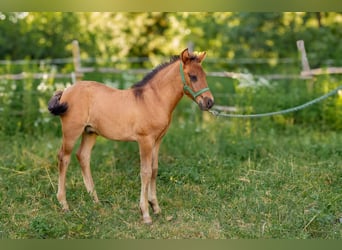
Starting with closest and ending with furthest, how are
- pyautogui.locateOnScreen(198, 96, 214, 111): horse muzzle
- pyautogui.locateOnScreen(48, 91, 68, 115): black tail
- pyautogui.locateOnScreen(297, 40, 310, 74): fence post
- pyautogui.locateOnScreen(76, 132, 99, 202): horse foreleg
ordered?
1. pyautogui.locateOnScreen(198, 96, 214, 111): horse muzzle
2. pyautogui.locateOnScreen(48, 91, 68, 115): black tail
3. pyautogui.locateOnScreen(76, 132, 99, 202): horse foreleg
4. pyautogui.locateOnScreen(297, 40, 310, 74): fence post

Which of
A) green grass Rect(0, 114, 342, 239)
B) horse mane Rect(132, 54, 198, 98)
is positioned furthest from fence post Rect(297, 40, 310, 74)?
horse mane Rect(132, 54, 198, 98)

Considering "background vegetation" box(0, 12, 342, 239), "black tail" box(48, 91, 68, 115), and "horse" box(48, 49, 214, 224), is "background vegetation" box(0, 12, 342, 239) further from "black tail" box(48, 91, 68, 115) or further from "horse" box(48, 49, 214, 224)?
"black tail" box(48, 91, 68, 115)

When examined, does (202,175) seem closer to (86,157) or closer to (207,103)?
(86,157)

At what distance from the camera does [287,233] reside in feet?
20.5

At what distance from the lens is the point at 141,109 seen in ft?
21.9

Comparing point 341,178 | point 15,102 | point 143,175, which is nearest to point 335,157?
point 341,178

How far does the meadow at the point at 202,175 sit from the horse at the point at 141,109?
0.43m

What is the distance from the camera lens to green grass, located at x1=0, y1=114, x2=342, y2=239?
638cm

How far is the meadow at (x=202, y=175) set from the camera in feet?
21.0

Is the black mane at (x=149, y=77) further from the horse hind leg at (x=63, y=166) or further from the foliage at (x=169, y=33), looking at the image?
the foliage at (x=169, y=33)

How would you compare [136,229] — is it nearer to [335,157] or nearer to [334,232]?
[334,232]

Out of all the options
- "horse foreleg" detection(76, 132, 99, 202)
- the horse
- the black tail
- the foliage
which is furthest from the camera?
the foliage

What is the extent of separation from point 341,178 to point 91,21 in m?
13.6

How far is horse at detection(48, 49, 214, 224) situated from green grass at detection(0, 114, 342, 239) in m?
0.44
